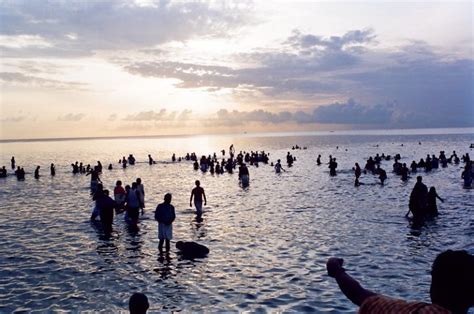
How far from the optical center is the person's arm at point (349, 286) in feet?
9.60

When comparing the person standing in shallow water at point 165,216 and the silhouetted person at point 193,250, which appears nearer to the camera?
the person standing in shallow water at point 165,216

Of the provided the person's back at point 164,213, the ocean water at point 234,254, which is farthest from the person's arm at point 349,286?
the person's back at point 164,213

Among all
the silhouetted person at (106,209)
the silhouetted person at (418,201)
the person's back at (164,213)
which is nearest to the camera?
the person's back at (164,213)

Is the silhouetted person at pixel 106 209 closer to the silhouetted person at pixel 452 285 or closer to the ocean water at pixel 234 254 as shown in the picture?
the ocean water at pixel 234 254

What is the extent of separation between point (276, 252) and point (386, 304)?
522 inches

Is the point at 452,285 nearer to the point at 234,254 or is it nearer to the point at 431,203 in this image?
the point at 234,254

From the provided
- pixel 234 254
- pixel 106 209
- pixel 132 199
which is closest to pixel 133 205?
pixel 132 199

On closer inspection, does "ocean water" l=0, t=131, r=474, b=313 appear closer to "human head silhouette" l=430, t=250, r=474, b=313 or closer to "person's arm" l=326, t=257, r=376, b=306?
"person's arm" l=326, t=257, r=376, b=306

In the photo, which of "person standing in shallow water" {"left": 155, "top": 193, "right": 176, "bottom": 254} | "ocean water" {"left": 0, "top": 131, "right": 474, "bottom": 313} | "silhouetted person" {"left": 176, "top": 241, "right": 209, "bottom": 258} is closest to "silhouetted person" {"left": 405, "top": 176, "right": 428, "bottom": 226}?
"ocean water" {"left": 0, "top": 131, "right": 474, "bottom": 313}

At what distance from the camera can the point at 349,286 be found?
3018 millimetres

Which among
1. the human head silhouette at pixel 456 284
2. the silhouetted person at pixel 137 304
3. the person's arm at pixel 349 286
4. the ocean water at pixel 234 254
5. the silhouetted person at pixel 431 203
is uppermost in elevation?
the human head silhouette at pixel 456 284

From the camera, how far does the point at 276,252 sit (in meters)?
15.6

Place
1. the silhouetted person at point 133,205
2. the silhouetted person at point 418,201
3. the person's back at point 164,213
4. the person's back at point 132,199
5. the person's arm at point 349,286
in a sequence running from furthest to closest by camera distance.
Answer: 1. the silhouetted person at point 418,201
2. the silhouetted person at point 133,205
3. the person's back at point 132,199
4. the person's back at point 164,213
5. the person's arm at point 349,286

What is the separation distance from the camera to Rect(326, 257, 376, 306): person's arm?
9.60 feet
